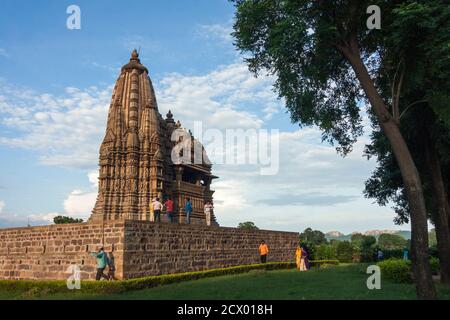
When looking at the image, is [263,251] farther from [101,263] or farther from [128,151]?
[101,263]

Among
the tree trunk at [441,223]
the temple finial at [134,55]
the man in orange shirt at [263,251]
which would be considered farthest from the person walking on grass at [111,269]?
the temple finial at [134,55]

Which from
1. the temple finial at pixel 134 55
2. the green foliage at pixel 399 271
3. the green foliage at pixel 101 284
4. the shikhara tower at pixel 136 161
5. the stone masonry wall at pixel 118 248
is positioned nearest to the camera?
the green foliage at pixel 101 284

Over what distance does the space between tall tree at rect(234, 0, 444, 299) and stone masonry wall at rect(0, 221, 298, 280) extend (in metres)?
7.96

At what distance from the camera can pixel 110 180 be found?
29312 millimetres

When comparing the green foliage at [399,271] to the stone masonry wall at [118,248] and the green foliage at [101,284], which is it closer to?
the green foliage at [101,284]

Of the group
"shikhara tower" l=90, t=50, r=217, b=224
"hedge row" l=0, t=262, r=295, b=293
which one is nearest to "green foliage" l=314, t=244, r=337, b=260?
"shikhara tower" l=90, t=50, r=217, b=224

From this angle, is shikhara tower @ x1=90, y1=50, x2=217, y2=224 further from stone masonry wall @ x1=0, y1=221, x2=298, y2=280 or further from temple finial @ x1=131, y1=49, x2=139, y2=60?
stone masonry wall @ x1=0, y1=221, x2=298, y2=280

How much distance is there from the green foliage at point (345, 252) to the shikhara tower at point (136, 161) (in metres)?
17.3

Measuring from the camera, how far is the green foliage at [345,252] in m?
43.3

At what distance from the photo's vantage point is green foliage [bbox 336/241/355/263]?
4326 cm

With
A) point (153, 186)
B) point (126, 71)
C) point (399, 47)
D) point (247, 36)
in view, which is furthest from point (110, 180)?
point (399, 47)

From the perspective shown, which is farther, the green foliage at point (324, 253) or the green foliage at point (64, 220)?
the green foliage at point (64, 220)

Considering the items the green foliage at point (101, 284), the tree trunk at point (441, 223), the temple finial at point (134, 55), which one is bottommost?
the green foliage at point (101, 284)
